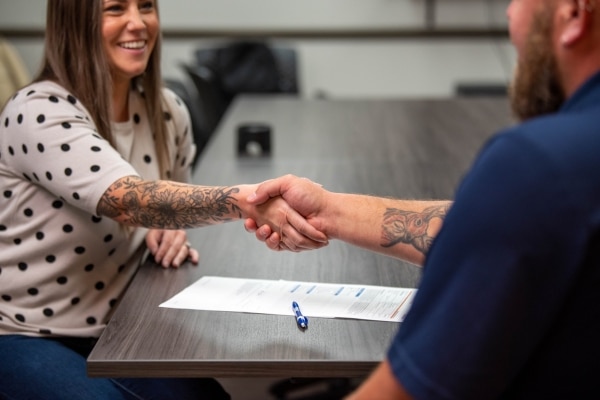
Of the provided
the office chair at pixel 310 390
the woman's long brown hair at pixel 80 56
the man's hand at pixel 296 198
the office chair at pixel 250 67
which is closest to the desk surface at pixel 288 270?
the man's hand at pixel 296 198

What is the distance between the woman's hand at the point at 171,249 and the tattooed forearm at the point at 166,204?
0.38 feet

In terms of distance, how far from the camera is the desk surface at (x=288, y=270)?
1390 mm

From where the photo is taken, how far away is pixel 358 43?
6301 mm

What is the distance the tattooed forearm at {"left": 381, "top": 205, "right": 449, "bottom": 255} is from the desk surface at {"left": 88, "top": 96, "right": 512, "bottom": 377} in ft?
0.40

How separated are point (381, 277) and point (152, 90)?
75 cm

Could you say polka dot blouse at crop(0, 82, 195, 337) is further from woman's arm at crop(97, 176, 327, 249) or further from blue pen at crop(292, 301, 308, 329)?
blue pen at crop(292, 301, 308, 329)

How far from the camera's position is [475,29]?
625cm

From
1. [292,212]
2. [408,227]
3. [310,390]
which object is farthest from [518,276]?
[310,390]

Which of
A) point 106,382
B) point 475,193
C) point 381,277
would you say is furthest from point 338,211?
point 475,193

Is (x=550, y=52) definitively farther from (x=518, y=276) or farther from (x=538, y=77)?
(x=518, y=276)

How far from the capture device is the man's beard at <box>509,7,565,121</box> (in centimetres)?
106

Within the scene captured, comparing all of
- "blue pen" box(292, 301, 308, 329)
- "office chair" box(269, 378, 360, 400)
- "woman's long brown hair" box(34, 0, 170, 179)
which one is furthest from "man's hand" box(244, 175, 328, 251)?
"office chair" box(269, 378, 360, 400)

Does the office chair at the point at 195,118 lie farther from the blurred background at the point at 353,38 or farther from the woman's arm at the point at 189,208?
the blurred background at the point at 353,38

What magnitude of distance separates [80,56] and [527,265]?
1288 mm
